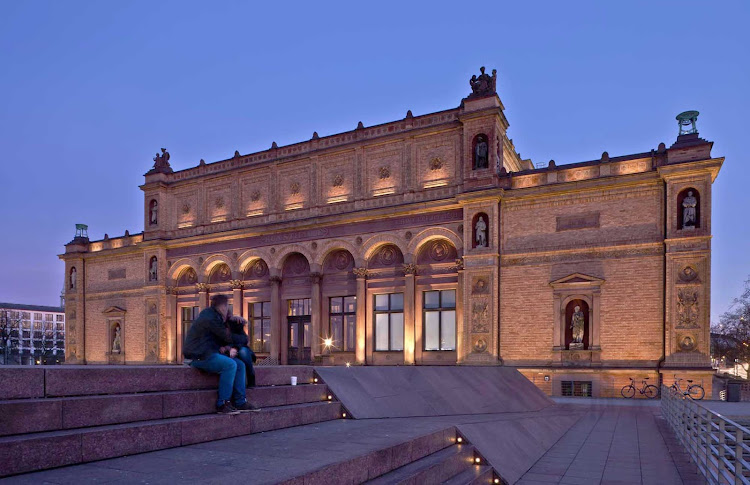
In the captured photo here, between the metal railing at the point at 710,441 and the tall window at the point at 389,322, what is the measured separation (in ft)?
56.0

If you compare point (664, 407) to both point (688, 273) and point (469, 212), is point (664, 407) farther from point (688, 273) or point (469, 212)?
point (469, 212)

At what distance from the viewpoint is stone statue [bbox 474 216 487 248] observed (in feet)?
89.8

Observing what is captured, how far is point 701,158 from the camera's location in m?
23.2

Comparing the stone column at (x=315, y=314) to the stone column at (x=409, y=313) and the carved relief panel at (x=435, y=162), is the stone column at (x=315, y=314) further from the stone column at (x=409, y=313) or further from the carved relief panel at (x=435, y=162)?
the carved relief panel at (x=435, y=162)

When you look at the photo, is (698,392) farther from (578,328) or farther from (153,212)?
(153,212)

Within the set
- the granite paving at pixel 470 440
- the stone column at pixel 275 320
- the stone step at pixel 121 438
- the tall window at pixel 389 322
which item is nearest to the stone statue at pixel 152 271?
the stone column at pixel 275 320

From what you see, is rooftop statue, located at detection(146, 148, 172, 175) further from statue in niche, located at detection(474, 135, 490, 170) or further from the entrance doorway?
statue in niche, located at detection(474, 135, 490, 170)

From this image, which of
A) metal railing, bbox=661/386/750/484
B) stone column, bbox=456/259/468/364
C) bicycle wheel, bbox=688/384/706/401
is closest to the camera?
metal railing, bbox=661/386/750/484

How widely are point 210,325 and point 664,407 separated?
15.3 m

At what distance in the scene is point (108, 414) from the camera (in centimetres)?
652

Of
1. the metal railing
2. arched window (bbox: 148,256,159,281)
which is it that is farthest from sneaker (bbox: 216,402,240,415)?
arched window (bbox: 148,256,159,281)

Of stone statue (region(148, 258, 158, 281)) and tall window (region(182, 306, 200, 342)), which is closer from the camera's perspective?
tall window (region(182, 306, 200, 342))

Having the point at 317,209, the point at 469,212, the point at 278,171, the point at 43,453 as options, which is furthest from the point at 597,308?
the point at 43,453

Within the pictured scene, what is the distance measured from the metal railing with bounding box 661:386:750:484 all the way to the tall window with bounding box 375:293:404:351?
56.0 ft
